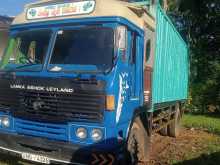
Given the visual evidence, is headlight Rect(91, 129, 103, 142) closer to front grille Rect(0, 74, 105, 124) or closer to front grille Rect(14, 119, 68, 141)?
front grille Rect(0, 74, 105, 124)

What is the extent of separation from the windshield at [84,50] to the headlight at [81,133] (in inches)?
34.6

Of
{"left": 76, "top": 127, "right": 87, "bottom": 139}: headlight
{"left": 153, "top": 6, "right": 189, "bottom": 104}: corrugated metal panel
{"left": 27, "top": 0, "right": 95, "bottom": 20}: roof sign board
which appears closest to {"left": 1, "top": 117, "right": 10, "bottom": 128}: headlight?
{"left": 76, "top": 127, "right": 87, "bottom": 139}: headlight

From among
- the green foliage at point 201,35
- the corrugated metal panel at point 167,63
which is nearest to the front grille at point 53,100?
the corrugated metal panel at point 167,63

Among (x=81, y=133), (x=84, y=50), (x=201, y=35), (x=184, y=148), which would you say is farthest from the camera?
(x=201, y=35)

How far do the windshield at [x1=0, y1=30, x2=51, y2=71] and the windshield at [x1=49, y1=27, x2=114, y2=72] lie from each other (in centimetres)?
28

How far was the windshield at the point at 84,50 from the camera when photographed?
6.20m

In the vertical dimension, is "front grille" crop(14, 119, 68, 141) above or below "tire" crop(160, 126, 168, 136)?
above

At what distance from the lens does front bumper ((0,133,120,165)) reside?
5852 millimetres

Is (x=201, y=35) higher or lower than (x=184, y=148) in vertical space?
higher

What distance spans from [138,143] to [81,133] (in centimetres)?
143

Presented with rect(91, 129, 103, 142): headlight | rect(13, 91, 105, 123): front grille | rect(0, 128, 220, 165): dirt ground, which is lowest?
rect(0, 128, 220, 165): dirt ground

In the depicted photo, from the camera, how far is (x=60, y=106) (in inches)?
239

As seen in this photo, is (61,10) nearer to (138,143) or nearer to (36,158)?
(36,158)

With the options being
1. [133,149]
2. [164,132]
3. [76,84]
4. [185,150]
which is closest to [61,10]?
[76,84]
